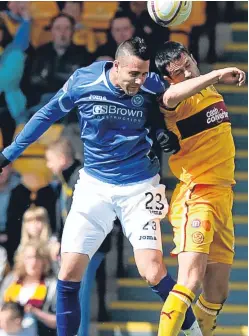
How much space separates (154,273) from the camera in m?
7.25

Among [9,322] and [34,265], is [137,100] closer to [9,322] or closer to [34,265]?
[34,265]

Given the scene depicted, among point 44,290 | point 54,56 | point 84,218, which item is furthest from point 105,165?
point 54,56

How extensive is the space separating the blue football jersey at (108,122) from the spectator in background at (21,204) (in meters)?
2.83

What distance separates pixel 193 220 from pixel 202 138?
0.57 metres

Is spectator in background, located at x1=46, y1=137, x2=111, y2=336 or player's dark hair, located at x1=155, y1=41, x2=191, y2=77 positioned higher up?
player's dark hair, located at x1=155, y1=41, x2=191, y2=77

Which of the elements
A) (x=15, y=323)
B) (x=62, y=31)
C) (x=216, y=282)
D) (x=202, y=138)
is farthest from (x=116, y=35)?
(x=216, y=282)

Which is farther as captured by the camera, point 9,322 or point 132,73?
point 9,322

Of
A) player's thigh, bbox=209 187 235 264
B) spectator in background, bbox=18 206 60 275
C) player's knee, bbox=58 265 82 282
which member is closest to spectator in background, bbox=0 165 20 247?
spectator in background, bbox=18 206 60 275

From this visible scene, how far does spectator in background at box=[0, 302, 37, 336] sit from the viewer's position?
9891mm

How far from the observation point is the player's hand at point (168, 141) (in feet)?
24.3

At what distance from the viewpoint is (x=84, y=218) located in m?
7.46

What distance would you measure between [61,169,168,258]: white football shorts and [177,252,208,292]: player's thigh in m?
0.26

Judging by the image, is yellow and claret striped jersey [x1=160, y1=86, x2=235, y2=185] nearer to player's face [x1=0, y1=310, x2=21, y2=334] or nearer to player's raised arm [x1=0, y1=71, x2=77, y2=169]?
player's raised arm [x1=0, y1=71, x2=77, y2=169]

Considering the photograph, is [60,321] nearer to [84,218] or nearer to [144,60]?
[84,218]
